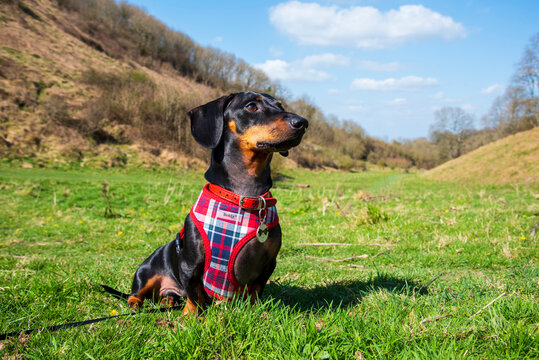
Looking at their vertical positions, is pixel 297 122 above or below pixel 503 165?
below

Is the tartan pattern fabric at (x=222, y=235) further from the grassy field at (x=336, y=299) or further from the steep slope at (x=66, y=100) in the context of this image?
the steep slope at (x=66, y=100)

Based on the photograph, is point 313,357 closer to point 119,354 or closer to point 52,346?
point 119,354

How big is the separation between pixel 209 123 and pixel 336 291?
216cm

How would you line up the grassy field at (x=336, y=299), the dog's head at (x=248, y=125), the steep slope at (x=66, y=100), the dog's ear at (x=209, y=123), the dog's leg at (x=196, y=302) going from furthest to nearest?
the steep slope at (x=66, y=100), the dog's ear at (x=209, y=123), the dog's head at (x=248, y=125), the dog's leg at (x=196, y=302), the grassy field at (x=336, y=299)

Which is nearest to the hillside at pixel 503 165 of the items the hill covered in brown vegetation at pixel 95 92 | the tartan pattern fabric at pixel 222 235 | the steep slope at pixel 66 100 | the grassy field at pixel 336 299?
the grassy field at pixel 336 299

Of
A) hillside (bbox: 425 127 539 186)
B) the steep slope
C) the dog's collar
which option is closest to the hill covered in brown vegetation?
the steep slope

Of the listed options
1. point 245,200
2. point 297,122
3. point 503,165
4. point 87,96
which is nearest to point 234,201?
point 245,200

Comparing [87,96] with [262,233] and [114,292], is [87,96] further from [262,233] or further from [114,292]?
[262,233]

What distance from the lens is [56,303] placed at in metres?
3.08

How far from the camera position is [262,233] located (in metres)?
2.72

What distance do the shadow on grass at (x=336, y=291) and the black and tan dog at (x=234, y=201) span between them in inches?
25.5

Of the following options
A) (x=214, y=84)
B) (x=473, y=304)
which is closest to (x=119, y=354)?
(x=473, y=304)

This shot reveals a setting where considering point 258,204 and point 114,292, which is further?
point 114,292

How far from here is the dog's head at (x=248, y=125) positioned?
2.75 metres
